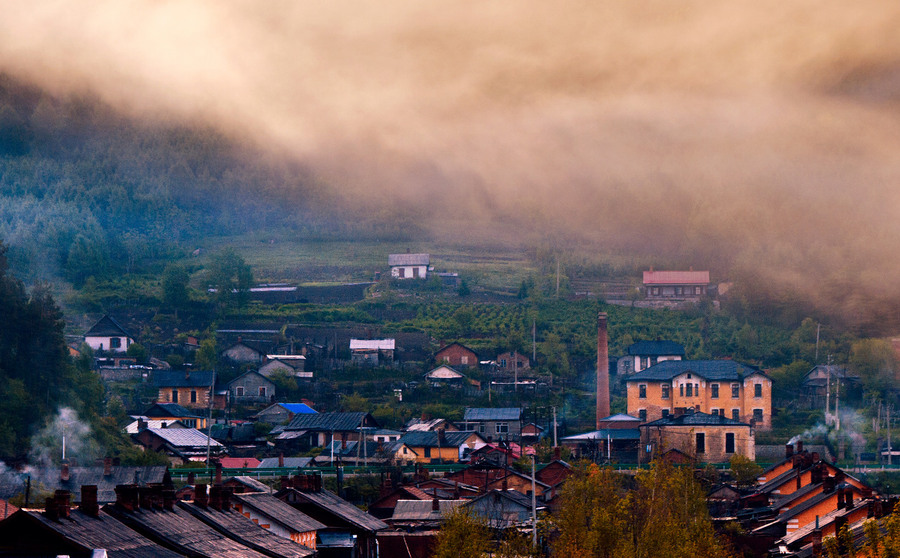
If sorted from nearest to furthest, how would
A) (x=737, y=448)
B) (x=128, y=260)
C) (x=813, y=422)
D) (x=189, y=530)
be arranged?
1. (x=189, y=530)
2. (x=737, y=448)
3. (x=813, y=422)
4. (x=128, y=260)

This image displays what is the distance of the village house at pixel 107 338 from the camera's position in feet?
428

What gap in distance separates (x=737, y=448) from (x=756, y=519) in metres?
35.7

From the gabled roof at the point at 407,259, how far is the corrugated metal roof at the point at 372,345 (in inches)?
1385

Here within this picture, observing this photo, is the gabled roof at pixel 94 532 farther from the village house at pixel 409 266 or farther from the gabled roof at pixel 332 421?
the village house at pixel 409 266

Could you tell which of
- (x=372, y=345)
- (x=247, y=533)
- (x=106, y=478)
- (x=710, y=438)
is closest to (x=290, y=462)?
(x=106, y=478)

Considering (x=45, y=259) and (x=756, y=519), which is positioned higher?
(x=45, y=259)

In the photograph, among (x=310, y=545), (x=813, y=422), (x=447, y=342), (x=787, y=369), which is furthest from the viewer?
(x=447, y=342)

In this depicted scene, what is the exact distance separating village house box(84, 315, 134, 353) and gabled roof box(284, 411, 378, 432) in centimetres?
3335

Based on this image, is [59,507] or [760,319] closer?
[59,507]

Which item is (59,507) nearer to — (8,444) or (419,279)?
(8,444)

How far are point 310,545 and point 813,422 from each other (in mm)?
73958

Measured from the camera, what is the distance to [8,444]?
81750mm

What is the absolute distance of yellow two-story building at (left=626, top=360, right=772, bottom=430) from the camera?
115125 mm

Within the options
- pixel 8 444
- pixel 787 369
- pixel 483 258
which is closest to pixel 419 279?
pixel 483 258
